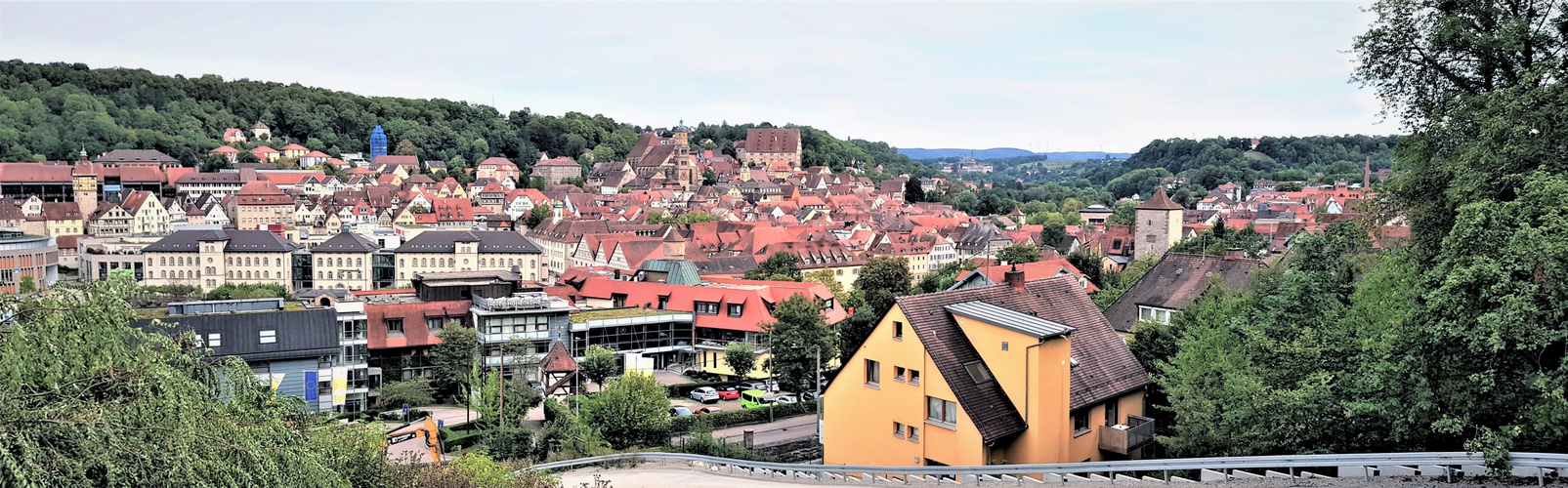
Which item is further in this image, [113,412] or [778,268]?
[778,268]

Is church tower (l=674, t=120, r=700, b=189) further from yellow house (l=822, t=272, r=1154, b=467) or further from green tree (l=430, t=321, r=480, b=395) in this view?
yellow house (l=822, t=272, r=1154, b=467)

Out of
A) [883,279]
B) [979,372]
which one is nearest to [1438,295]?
[979,372]

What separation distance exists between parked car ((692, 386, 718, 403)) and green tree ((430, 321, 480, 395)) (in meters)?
7.34

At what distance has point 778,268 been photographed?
213ft

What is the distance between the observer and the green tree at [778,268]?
62094 mm

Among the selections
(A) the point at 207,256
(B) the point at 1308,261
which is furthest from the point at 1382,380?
(A) the point at 207,256

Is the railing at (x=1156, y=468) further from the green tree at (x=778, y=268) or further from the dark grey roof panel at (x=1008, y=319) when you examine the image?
the green tree at (x=778, y=268)

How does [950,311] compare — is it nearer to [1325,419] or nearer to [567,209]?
[1325,419]

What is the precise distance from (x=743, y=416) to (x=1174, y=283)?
13388mm

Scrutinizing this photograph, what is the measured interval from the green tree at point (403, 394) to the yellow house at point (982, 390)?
1882 cm

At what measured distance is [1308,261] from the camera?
15.4 metres

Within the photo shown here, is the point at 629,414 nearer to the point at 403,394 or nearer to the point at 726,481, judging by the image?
the point at 726,481

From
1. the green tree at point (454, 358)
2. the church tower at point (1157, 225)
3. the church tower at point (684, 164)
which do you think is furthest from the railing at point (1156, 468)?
the church tower at point (684, 164)

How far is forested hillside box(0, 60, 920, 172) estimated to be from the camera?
135 metres
